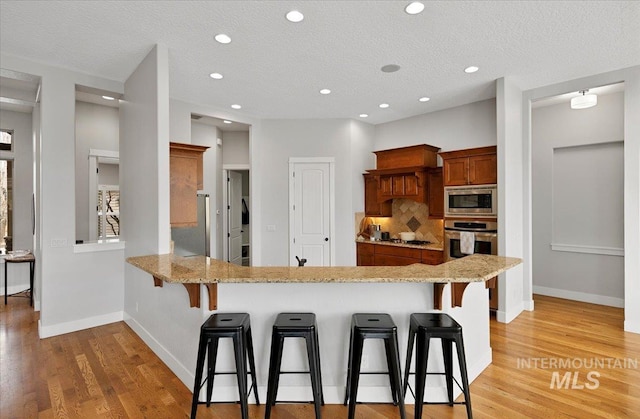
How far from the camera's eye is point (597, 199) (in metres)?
4.80

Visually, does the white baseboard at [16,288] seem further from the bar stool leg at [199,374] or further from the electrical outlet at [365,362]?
the electrical outlet at [365,362]

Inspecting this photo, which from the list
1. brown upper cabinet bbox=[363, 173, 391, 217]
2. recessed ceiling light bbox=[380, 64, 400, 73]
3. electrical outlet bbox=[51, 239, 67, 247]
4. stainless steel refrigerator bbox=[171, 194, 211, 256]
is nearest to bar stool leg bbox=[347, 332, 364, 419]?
recessed ceiling light bbox=[380, 64, 400, 73]

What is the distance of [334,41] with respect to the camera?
10.3ft

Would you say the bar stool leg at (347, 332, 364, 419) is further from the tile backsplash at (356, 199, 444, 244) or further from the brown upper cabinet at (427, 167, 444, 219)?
the tile backsplash at (356, 199, 444, 244)

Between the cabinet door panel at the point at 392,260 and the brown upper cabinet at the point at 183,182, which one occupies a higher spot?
the brown upper cabinet at the point at 183,182

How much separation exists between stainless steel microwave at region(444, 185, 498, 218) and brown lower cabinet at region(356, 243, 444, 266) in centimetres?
68

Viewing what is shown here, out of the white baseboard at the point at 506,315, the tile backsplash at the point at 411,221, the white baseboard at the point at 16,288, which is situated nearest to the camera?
the white baseboard at the point at 506,315

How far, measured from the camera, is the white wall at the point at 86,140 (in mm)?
5098

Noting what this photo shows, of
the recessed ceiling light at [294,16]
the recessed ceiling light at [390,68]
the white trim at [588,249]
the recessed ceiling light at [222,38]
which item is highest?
the recessed ceiling light at [390,68]

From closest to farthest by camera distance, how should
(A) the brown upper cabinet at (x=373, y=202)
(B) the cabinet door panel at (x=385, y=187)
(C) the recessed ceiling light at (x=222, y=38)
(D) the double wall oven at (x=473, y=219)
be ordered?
(C) the recessed ceiling light at (x=222, y=38) < (D) the double wall oven at (x=473, y=219) < (B) the cabinet door panel at (x=385, y=187) < (A) the brown upper cabinet at (x=373, y=202)

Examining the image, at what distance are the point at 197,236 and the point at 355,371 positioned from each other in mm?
4099

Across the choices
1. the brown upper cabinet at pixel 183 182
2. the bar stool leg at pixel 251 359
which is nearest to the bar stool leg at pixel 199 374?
the bar stool leg at pixel 251 359

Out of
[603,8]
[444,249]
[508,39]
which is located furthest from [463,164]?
[603,8]

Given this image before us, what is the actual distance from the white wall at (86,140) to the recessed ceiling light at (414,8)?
16.0ft
